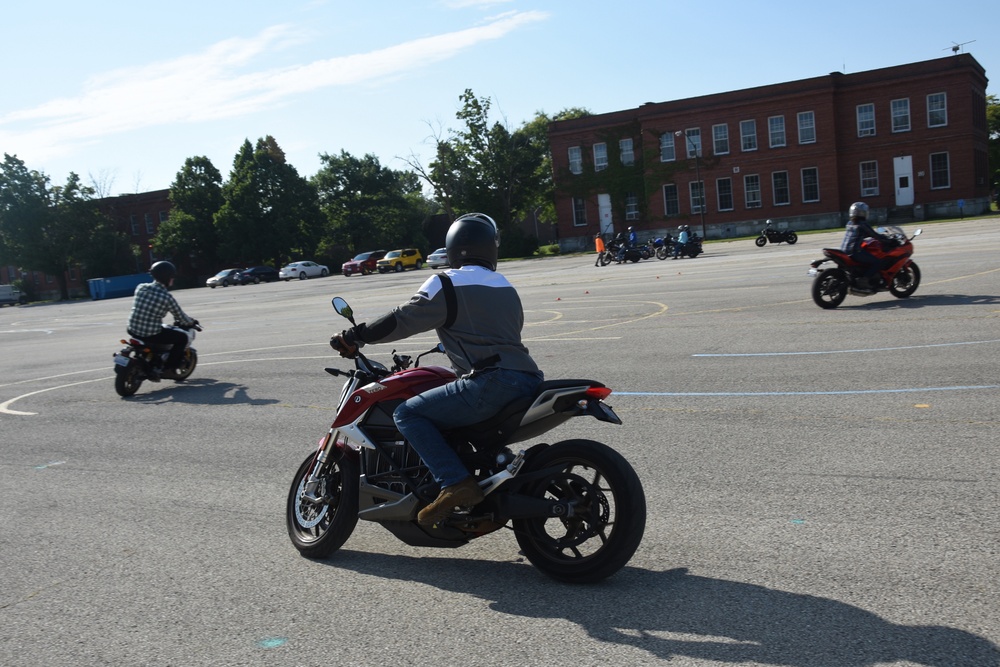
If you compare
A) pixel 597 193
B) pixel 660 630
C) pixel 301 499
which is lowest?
pixel 660 630

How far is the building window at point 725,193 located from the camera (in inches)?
2621

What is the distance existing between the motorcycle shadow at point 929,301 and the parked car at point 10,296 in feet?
265

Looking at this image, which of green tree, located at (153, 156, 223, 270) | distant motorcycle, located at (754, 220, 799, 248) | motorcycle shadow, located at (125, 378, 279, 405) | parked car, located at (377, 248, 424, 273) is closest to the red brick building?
parked car, located at (377, 248, 424, 273)

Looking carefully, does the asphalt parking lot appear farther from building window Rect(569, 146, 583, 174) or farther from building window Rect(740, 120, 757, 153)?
building window Rect(569, 146, 583, 174)

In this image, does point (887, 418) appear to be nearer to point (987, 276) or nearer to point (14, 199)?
point (987, 276)

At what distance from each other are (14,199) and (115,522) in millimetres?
87385

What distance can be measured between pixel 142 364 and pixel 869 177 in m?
60.0

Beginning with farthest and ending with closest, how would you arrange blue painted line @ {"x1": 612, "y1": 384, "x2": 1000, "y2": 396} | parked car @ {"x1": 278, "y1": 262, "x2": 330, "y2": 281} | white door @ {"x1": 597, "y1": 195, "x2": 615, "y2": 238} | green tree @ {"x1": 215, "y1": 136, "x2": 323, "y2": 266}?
green tree @ {"x1": 215, "y1": 136, "x2": 323, "y2": 266}, parked car @ {"x1": 278, "y1": 262, "x2": 330, "y2": 281}, white door @ {"x1": 597, "y1": 195, "x2": 615, "y2": 238}, blue painted line @ {"x1": 612, "y1": 384, "x2": 1000, "y2": 396}

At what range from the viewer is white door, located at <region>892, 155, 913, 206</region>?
202 ft

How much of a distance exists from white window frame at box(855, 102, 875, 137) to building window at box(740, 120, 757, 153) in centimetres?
691

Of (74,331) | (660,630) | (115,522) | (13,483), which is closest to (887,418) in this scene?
(660,630)

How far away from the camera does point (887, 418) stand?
7.58 metres

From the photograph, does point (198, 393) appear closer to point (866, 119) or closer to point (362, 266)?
point (362, 266)

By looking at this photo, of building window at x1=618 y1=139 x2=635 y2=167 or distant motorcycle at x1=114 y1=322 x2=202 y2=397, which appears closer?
distant motorcycle at x1=114 y1=322 x2=202 y2=397
